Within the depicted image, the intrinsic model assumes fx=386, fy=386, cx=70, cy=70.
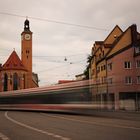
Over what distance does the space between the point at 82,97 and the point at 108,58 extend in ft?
138

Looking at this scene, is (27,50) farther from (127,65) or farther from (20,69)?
(127,65)

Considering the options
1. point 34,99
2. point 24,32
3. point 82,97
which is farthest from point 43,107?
point 24,32

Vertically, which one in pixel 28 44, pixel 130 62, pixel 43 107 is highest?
pixel 28 44

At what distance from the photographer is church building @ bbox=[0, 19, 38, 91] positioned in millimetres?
120000

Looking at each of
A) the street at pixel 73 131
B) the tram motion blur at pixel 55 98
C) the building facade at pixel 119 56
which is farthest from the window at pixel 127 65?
the street at pixel 73 131

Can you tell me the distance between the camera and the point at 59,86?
32.6m

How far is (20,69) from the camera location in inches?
4830

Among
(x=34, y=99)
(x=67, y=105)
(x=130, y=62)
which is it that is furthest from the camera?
(x=130, y=62)

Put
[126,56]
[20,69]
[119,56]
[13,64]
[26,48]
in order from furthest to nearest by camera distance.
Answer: [26,48] < [13,64] < [20,69] < [119,56] < [126,56]

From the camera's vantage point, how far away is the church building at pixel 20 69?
12000cm

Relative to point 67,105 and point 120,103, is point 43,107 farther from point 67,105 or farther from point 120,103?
point 120,103

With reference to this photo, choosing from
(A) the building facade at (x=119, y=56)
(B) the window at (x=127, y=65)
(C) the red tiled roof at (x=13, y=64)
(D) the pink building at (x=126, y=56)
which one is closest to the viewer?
(D) the pink building at (x=126, y=56)

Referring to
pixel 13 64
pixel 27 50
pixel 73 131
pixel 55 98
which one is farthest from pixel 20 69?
pixel 73 131

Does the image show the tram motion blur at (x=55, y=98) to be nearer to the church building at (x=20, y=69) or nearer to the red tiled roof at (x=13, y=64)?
the church building at (x=20, y=69)
